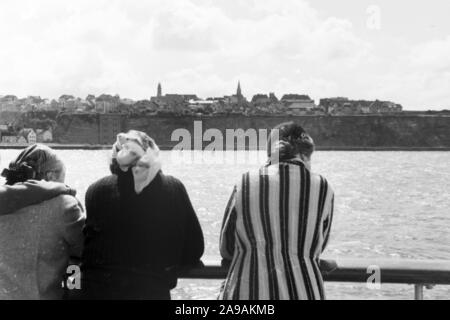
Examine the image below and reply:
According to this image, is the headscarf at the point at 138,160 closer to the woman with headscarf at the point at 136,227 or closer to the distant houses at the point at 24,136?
the woman with headscarf at the point at 136,227

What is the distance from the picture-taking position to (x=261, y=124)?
113812 mm

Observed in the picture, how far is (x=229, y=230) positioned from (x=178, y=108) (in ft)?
423

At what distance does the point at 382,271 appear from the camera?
2783mm

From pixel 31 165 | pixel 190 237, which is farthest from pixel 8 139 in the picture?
pixel 190 237

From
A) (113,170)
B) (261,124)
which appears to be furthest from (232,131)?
(113,170)

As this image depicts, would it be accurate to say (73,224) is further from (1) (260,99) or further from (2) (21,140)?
(1) (260,99)

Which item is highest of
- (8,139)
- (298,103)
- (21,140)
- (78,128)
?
(298,103)

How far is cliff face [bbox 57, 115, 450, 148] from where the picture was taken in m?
110

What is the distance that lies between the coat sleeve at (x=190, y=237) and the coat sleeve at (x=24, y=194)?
1.74ft

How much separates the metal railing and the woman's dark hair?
18.2 inches

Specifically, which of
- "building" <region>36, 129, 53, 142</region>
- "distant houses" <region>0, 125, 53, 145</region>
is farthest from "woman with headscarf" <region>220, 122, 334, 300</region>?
"building" <region>36, 129, 53, 142</region>

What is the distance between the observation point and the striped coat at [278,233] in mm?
2607

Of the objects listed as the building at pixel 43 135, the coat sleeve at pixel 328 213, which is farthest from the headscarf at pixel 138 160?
the building at pixel 43 135
